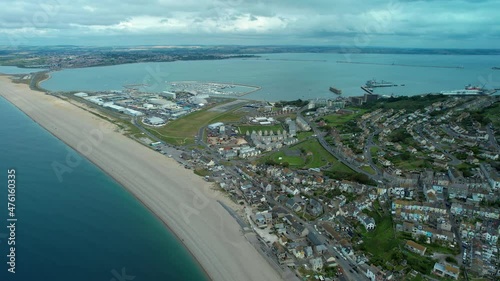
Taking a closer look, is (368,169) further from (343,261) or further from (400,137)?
(343,261)

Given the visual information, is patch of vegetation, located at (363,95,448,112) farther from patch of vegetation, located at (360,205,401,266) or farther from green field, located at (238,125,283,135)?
patch of vegetation, located at (360,205,401,266)

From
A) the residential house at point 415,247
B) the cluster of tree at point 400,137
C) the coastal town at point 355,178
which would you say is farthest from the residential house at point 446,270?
the cluster of tree at point 400,137

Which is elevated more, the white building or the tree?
the white building

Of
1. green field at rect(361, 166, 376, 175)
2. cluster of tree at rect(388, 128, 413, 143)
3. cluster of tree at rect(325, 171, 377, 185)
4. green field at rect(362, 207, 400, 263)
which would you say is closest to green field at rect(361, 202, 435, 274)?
green field at rect(362, 207, 400, 263)

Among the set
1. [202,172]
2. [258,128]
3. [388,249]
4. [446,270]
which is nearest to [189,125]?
[258,128]

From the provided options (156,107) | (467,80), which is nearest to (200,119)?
(156,107)

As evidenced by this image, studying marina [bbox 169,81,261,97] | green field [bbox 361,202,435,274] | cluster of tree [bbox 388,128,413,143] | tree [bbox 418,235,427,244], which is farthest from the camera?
marina [bbox 169,81,261,97]
